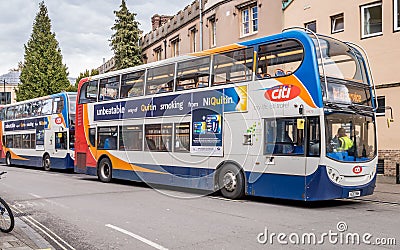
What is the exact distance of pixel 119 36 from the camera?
38250 millimetres

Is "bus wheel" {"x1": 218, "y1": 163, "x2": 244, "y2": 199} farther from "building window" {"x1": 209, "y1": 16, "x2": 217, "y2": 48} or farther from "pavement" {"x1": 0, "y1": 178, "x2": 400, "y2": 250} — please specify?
"building window" {"x1": 209, "y1": 16, "x2": 217, "y2": 48}

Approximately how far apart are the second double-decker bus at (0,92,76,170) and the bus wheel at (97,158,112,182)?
6.21m

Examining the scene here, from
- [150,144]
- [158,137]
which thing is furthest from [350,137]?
[150,144]

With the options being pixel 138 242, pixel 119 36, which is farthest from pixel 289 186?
pixel 119 36

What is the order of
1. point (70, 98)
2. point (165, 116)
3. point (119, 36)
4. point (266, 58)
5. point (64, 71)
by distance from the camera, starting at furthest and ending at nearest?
point (64, 71)
point (119, 36)
point (70, 98)
point (165, 116)
point (266, 58)

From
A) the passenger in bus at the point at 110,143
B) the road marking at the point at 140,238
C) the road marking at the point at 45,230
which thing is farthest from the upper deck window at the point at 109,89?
the road marking at the point at 140,238

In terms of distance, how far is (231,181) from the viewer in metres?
13.1

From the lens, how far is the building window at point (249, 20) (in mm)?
24938

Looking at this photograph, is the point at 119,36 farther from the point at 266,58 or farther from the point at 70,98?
the point at 266,58

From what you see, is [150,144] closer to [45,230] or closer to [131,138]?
[131,138]

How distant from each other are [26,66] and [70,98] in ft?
109

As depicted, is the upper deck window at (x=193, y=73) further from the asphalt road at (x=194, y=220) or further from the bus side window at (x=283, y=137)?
the asphalt road at (x=194, y=220)

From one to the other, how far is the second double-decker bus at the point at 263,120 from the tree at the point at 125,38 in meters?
22.3

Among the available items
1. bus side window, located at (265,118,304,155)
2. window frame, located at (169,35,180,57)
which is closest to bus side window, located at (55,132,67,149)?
window frame, located at (169,35,180,57)
